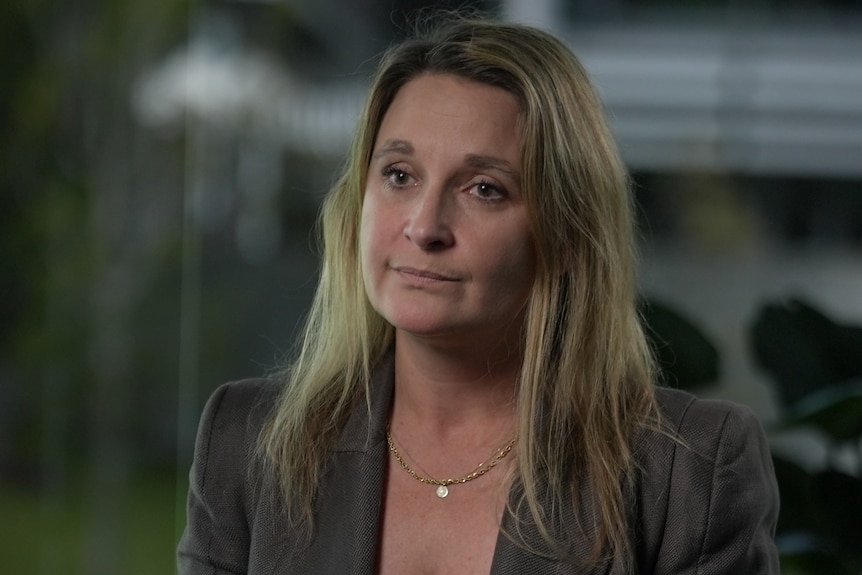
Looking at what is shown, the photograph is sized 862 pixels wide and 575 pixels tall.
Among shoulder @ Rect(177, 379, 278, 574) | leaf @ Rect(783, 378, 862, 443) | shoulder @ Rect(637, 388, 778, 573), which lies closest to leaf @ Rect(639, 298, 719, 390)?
leaf @ Rect(783, 378, 862, 443)

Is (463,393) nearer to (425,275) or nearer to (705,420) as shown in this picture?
(425,275)

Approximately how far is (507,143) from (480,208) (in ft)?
0.30

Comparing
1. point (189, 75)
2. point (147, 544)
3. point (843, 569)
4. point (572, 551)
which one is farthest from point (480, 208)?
point (147, 544)

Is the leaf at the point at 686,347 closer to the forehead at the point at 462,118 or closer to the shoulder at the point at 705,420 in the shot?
the shoulder at the point at 705,420

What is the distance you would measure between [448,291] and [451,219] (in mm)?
90

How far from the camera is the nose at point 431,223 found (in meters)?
1.58

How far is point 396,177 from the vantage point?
1.68 m

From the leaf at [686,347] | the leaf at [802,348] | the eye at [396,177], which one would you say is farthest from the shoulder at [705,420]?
the leaf at [802,348]

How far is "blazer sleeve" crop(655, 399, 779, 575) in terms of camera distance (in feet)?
5.29

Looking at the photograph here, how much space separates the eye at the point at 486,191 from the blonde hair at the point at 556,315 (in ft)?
0.14

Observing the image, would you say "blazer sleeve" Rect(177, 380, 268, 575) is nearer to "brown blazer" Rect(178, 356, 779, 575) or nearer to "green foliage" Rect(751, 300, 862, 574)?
"brown blazer" Rect(178, 356, 779, 575)

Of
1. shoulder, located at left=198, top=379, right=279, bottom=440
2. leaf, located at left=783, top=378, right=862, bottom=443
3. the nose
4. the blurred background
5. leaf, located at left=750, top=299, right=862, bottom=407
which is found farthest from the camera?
the blurred background

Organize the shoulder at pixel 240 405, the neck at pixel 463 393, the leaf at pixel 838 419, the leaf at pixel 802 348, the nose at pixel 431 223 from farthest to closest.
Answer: the leaf at pixel 802 348 → the leaf at pixel 838 419 → the shoulder at pixel 240 405 → the neck at pixel 463 393 → the nose at pixel 431 223

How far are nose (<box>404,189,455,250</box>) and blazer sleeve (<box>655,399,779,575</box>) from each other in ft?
1.32
